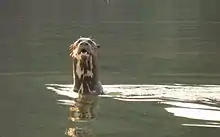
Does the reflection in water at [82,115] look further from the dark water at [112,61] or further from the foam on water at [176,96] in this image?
the foam on water at [176,96]

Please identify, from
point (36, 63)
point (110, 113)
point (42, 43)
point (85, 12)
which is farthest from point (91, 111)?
point (85, 12)

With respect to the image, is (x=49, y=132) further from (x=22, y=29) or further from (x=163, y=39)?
(x=22, y=29)

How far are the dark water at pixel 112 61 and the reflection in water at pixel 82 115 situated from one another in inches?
6.5

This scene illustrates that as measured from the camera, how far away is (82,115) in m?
14.1

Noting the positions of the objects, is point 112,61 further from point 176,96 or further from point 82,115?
point 82,115

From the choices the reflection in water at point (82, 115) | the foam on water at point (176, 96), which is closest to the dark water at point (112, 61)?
the reflection in water at point (82, 115)

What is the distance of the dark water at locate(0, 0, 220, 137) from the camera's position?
1331 cm

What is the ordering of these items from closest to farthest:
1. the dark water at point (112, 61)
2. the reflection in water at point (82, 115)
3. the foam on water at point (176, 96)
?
the reflection in water at point (82, 115), the dark water at point (112, 61), the foam on water at point (176, 96)

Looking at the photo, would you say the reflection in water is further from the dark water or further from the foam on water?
the foam on water

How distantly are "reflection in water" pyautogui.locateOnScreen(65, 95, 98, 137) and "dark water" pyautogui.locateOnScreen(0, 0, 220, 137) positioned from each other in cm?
17

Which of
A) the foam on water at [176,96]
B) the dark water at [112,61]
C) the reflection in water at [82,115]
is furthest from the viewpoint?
the foam on water at [176,96]

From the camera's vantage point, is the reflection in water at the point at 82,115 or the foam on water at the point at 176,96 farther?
the foam on water at the point at 176,96

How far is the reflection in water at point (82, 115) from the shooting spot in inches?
488

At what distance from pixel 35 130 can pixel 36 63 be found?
985cm
